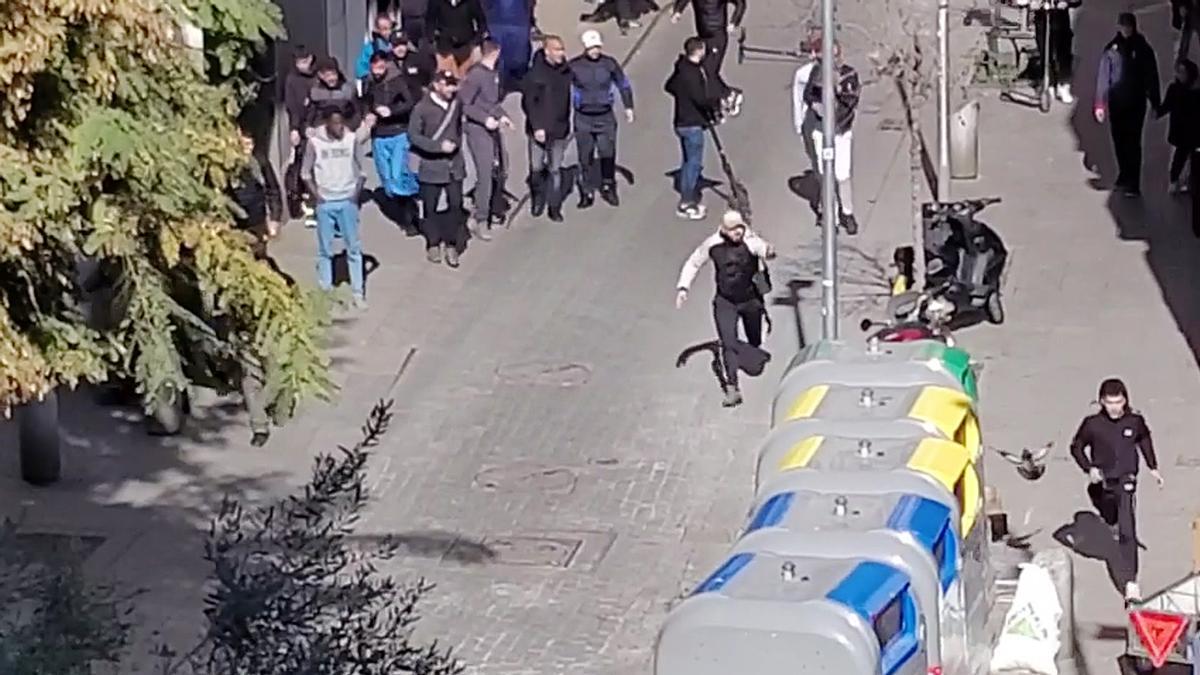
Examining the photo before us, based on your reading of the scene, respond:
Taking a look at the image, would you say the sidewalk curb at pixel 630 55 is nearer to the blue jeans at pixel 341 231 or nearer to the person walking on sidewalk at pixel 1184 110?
the blue jeans at pixel 341 231

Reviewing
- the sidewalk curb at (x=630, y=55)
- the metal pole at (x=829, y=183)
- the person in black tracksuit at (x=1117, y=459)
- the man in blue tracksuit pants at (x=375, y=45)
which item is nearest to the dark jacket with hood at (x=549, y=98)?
the sidewalk curb at (x=630, y=55)

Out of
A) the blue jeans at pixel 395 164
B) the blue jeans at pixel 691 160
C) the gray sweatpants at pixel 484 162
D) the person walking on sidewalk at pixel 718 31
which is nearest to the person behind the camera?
the gray sweatpants at pixel 484 162

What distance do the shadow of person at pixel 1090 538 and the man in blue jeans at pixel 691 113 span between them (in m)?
7.34

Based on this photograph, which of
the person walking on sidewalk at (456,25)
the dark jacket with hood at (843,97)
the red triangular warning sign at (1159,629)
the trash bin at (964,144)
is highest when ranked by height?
the person walking on sidewalk at (456,25)

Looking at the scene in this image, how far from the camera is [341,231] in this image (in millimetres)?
20062

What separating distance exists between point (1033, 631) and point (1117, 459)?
191 cm

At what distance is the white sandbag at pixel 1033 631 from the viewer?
12773 mm

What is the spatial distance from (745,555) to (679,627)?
77cm

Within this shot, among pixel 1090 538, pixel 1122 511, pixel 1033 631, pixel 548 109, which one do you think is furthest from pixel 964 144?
pixel 1033 631

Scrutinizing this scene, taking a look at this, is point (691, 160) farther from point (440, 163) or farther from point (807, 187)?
point (440, 163)

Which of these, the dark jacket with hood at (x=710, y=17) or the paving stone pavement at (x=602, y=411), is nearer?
the paving stone pavement at (x=602, y=411)

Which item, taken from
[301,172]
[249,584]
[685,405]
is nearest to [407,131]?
[301,172]

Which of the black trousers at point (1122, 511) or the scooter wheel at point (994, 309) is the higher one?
the black trousers at point (1122, 511)

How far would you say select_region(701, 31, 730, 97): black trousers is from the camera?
2341 centimetres
